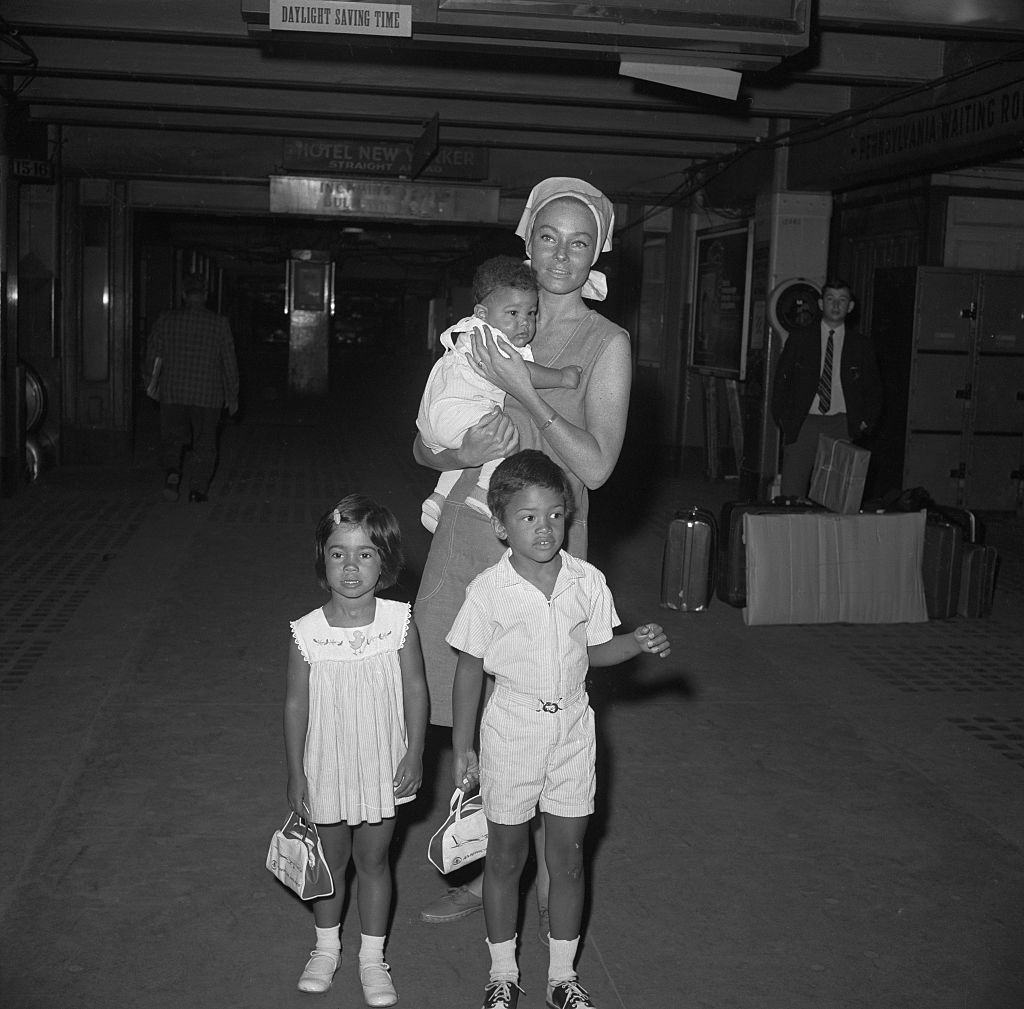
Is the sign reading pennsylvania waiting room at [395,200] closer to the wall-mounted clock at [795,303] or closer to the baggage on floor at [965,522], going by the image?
the wall-mounted clock at [795,303]

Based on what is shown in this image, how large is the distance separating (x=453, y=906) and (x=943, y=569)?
182 inches

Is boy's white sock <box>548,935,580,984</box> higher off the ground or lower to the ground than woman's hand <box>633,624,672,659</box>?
lower

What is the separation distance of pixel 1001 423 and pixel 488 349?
9400 millimetres

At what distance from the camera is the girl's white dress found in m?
2.86

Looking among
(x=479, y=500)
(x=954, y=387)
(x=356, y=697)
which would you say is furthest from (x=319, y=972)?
(x=954, y=387)

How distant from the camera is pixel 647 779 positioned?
455 cm

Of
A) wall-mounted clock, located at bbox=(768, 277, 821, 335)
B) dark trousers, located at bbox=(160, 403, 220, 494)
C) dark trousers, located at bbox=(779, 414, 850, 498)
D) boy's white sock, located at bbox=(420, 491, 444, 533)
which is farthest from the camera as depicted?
wall-mounted clock, located at bbox=(768, 277, 821, 335)

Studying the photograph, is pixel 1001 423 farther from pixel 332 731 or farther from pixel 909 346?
pixel 332 731

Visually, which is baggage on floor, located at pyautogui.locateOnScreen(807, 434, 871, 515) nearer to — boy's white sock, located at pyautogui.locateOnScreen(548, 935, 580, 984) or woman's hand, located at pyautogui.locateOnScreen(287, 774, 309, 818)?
boy's white sock, located at pyautogui.locateOnScreen(548, 935, 580, 984)

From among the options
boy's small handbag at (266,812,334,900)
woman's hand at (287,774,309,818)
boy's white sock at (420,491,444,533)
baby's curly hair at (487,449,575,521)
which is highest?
baby's curly hair at (487,449,575,521)

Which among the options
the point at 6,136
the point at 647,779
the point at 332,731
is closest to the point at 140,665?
the point at 647,779

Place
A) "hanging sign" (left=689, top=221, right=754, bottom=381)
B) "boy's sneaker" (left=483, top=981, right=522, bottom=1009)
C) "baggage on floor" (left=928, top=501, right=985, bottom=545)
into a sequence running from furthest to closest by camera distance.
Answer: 1. "hanging sign" (left=689, top=221, right=754, bottom=381)
2. "baggage on floor" (left=928, top=501, right=985, bottom=545)
3. "boy's sneaker" (left=483, top=981, right=522, bottom=1009)

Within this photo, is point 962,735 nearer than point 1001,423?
Yes

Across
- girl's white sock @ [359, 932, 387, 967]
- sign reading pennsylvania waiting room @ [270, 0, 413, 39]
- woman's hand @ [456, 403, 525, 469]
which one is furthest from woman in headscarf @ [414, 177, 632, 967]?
sign reading pennsylvania waiting room @ [270, 0, 413, 39]
